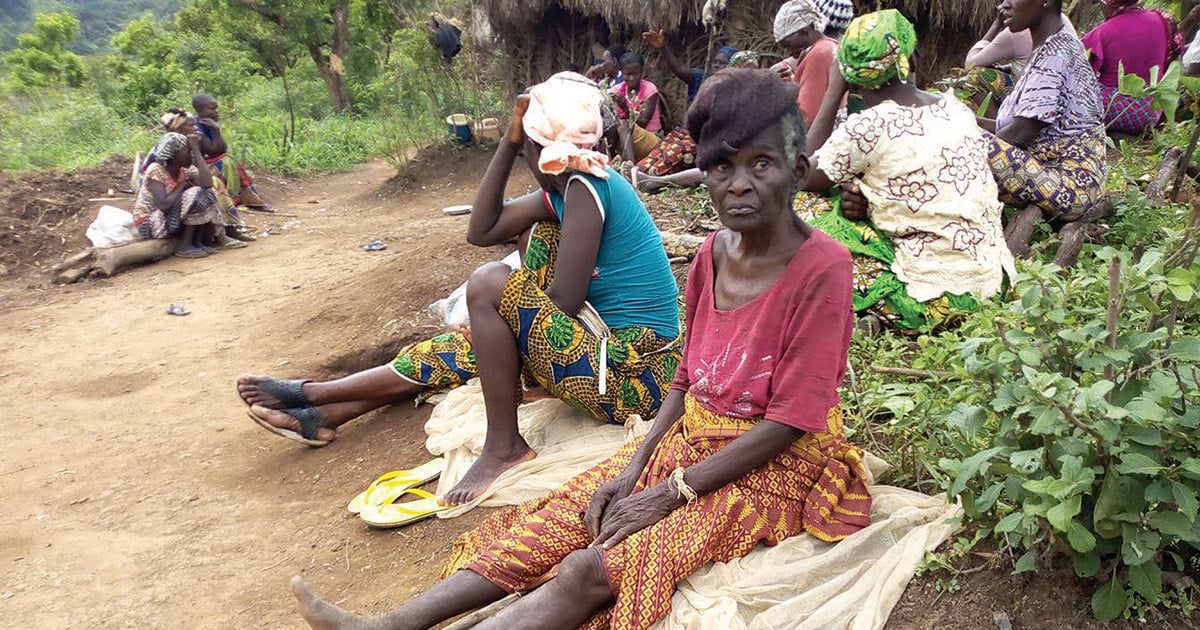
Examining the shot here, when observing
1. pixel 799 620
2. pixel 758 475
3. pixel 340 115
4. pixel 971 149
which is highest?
pixel 971 149

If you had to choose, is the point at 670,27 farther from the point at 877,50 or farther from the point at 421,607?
the point at 421,607

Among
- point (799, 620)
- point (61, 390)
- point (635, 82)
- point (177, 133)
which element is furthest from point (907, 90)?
point (177, 133)

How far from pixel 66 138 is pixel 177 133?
6.25 meters

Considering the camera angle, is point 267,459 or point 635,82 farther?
point 635,82

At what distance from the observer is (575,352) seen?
275cm

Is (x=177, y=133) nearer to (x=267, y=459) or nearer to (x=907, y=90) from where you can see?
(x=267, y=459)

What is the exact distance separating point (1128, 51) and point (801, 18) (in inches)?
75.9

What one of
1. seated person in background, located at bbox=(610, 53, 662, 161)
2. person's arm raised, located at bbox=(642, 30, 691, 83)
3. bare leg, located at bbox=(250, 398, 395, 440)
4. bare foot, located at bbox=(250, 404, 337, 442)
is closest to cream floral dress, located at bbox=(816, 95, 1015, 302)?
bare leg, located at bbox=(250, 398, 395, 440)

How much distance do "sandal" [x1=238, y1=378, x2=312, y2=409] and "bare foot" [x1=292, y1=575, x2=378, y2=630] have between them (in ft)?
4.84

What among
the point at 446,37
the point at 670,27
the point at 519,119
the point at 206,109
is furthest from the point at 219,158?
the point at 519,119

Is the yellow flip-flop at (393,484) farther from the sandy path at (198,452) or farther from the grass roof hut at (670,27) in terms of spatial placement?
the grass roof hut at (670,27)

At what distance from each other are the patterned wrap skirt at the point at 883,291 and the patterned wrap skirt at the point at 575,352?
0.77 meters

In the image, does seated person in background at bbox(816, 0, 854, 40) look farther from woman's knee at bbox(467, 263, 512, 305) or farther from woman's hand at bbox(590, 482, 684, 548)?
woman's hand at bbox(590, 482, 684, 548)

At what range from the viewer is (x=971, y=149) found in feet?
9.84
